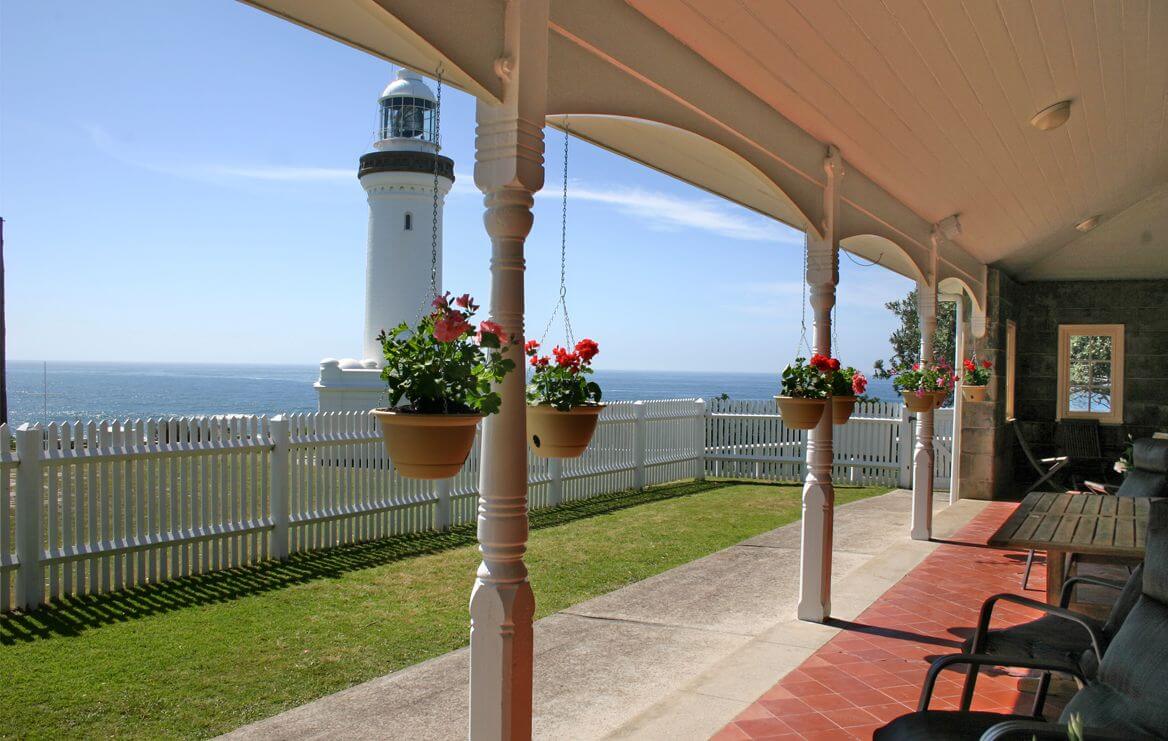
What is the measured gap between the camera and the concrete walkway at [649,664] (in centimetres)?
350

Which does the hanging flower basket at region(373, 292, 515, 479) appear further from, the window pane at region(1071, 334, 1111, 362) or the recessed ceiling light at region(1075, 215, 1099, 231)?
the window pane at region(1071, 334, 1111, 362)

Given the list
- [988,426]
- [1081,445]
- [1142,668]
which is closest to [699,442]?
[988,426]

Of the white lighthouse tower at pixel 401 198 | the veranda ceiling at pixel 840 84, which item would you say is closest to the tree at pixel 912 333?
the white lighthouse tower at pixel 401 198

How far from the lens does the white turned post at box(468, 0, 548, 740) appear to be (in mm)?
2471

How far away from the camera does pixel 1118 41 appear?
4.24 metres

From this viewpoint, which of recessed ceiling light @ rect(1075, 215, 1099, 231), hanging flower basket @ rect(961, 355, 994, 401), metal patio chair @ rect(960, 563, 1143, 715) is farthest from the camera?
recessed ceiling light @ rect(1075, 215, 1099, 231)

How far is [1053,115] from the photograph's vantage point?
5.08 m

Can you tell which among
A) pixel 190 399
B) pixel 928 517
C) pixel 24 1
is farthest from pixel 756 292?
pixel 928 517

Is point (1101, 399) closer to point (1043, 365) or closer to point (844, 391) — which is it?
point (1043, 365)

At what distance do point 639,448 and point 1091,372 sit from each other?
6378 millimetres

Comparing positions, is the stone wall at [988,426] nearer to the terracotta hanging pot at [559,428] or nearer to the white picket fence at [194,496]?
the white picket fence at [194,496]

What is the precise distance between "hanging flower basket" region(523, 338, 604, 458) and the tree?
18505mm

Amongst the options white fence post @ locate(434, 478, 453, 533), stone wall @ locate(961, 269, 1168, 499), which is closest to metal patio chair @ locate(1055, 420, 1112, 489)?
stone wall @ locate(961, 269, 1168, 499)

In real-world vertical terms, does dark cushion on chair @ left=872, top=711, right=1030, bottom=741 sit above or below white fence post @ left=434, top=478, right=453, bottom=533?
above
